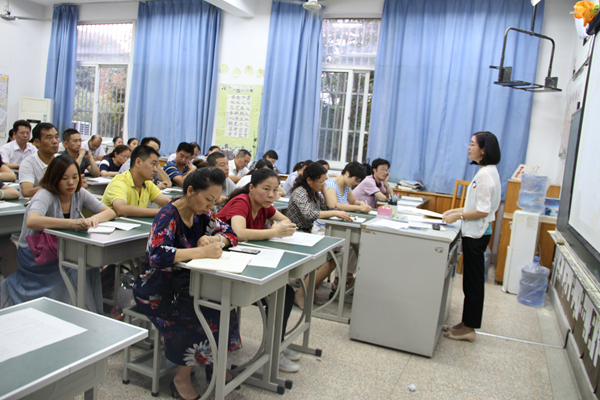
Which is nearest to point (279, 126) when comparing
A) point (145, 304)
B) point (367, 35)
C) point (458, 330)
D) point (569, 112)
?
point (367, 35)

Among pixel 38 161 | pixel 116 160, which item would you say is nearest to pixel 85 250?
pixel 38 161

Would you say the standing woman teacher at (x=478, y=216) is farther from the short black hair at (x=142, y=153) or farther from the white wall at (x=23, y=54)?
the white wall at (x=23, y=54)

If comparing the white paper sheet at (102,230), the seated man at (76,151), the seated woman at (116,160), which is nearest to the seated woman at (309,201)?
the white paper sheet at (102,230)

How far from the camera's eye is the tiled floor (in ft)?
7.22

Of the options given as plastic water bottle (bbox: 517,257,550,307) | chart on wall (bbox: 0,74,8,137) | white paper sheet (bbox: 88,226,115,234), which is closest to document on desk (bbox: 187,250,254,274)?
white paper sheet (bbox: 88,226,115,234)

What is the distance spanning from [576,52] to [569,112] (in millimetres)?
750

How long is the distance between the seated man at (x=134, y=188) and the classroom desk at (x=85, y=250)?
0.41 metres

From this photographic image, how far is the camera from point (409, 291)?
2.67 m

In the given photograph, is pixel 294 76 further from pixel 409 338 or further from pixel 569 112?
pixel 409 338

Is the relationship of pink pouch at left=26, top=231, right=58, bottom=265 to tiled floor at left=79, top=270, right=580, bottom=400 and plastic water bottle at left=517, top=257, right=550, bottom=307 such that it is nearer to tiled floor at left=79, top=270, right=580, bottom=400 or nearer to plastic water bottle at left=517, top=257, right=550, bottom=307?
tiled floor at left=79, top=270, right=580, bottom=400

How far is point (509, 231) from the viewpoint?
185 inches

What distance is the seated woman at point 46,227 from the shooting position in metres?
2.19

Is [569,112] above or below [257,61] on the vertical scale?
below

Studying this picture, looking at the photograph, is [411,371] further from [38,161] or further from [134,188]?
[38,161]
